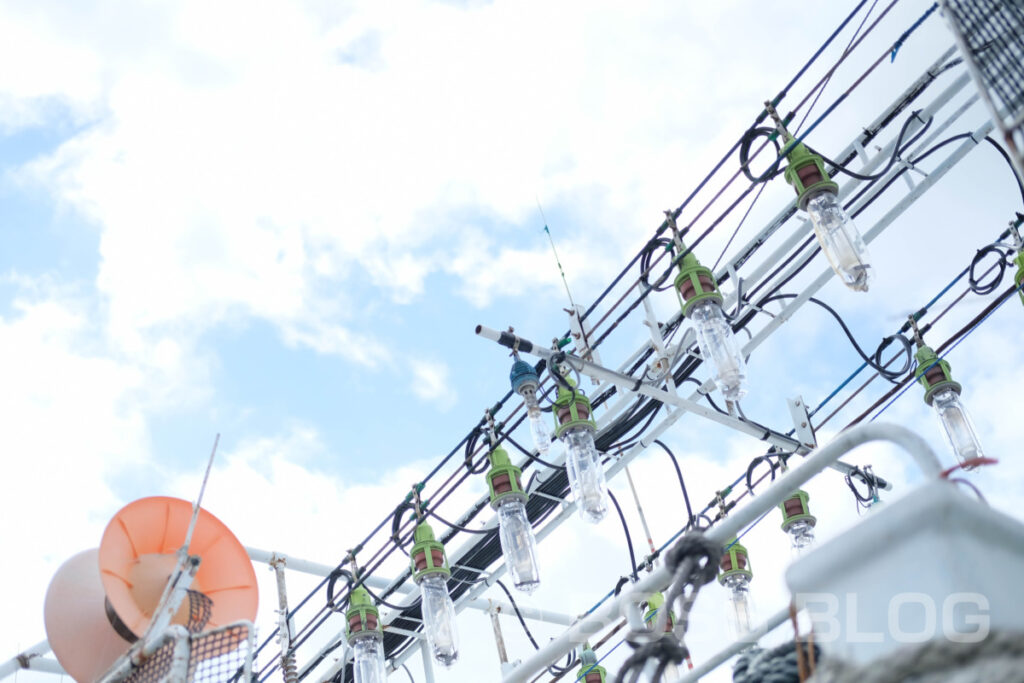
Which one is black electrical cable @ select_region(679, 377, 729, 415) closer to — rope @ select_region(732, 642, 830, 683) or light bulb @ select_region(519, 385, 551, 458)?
light bulb @ select_region(519, 385, 551, 458)

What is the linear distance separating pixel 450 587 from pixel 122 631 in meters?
4.57

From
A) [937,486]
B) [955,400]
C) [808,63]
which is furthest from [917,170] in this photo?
[937,486]

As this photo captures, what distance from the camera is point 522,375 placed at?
721cm

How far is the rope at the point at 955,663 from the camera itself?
1.52 m

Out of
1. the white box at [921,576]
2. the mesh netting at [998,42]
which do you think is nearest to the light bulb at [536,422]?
the mesh netting at [998,42]

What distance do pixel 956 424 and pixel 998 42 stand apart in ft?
15.8

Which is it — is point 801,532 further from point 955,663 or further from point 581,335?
point 955,663

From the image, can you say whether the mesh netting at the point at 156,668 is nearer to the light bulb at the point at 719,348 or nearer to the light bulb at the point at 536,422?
the light bulb at the point at 719,348

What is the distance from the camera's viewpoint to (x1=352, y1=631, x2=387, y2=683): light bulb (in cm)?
791

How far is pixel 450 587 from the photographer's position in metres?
8.66

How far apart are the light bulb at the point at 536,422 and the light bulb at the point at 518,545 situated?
440mm

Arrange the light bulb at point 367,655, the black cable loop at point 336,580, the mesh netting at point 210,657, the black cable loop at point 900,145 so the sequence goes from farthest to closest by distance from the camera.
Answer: the black cable loop at point 336,580, the light bulb at point 367,655, the black cable loop at point 900,145, the mesh netting at point 210,657

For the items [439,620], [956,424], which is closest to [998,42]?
[956,424]

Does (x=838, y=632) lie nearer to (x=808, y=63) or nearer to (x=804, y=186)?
(x=804, y=186)
